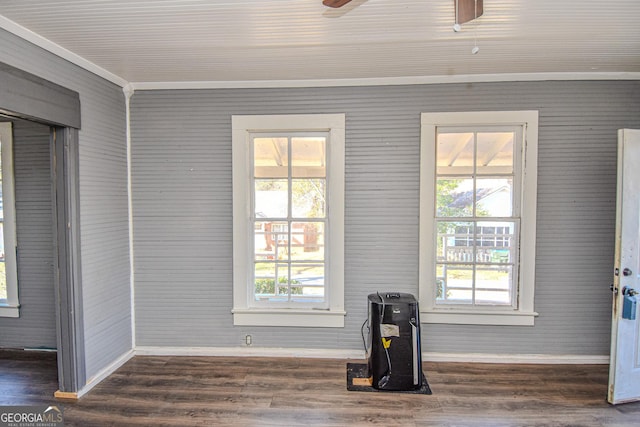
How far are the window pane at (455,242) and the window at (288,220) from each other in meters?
0.93

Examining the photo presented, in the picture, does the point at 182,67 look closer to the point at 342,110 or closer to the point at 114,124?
the point at 114,124

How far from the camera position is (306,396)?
240cm

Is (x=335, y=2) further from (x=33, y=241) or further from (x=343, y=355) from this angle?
(x=33, y=241)

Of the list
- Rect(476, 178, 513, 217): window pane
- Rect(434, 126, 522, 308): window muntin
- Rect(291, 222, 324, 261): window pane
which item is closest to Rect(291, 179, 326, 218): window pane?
Rect(291, 222, 324, 261): window pane

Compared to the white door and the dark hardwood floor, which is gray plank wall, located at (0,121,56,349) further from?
the white door

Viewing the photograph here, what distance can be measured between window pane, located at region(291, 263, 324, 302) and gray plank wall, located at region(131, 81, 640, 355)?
11.1 inches

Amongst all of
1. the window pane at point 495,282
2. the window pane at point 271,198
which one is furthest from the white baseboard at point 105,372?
the window pane at point 495,282

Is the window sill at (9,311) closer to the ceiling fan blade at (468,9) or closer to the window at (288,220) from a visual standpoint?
the window at (288,220)

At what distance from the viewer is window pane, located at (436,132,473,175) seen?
2.89 metres

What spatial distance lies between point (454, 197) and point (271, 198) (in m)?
1.73

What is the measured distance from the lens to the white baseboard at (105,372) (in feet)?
8.07

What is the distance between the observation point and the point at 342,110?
115 inches

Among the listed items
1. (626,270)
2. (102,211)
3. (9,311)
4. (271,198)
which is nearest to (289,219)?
(271,198)

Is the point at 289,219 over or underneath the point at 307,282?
over
